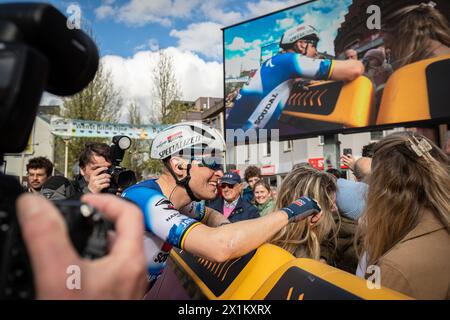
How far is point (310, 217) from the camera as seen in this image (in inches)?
92.7

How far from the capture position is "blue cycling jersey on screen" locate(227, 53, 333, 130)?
11.6 m

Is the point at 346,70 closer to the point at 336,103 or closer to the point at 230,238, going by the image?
the point at 336,103

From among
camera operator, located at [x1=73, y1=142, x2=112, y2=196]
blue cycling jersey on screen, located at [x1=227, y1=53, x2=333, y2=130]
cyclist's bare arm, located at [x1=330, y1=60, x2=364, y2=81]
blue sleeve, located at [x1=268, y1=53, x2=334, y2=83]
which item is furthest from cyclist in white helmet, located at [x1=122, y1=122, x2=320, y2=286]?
blue cycling jersey on screen, located at [x1=227, y1=53, x2=333, y2=130]

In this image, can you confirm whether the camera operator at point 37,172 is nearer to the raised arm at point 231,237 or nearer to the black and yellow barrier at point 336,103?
the raised arm at point 231,237

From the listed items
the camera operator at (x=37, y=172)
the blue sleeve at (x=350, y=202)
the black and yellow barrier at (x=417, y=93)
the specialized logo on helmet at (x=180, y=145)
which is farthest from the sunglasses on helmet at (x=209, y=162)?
the black and yellow barrier at (x=417, y=93)

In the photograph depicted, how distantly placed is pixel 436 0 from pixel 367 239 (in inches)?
393

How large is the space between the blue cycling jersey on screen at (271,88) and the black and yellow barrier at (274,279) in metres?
10.2

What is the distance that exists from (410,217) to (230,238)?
0.87 meters

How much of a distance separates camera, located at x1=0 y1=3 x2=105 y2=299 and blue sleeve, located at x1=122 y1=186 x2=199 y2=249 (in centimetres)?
129

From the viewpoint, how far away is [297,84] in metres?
11.8

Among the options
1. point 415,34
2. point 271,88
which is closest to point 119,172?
point 415,34

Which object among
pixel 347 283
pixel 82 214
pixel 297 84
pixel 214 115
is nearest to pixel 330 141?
pixel 297 84

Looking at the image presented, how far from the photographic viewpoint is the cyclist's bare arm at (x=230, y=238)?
1788 millimetres

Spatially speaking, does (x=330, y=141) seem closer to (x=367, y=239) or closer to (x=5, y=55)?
(x=367, y=239)
